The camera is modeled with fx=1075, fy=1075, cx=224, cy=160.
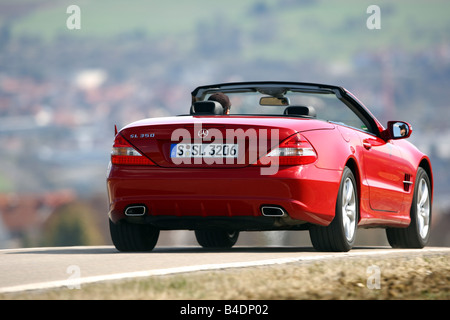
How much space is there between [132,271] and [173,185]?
1617mm

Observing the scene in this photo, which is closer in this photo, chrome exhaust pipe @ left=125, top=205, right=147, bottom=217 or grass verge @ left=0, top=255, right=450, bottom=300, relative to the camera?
grass verge @ left=0, top=255, right=450, bottom=300

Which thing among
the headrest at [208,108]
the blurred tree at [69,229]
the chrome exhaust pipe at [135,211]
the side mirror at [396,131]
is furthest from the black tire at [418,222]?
the blurred tree at [69,229]

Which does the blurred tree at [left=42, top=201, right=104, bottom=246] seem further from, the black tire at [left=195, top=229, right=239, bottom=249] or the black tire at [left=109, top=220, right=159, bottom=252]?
the black tire at [left=109, top=220, right=159, bottom=252]

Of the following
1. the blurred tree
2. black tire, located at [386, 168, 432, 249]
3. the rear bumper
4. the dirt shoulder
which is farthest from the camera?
the blurred tree

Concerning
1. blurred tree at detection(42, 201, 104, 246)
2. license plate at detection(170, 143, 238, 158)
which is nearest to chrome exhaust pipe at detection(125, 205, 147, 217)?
license plate at detection(170, 143, 238, 158)

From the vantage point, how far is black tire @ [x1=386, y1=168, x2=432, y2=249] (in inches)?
451

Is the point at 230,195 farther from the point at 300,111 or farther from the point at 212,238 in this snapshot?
the point at 212,238

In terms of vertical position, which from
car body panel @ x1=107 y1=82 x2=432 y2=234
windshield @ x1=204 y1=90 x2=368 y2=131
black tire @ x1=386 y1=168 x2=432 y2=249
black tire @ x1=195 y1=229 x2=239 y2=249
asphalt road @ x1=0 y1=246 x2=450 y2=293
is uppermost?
windshield @ x1=204 y1=90 x2=368 y2=131

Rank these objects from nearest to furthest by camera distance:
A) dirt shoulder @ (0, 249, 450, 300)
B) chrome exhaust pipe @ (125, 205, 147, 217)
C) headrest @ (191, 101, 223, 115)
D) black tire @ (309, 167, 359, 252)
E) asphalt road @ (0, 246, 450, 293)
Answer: dirt shoulder @ (0, 249, 450, 300) < asphalt road @ (0, 246, 450, 293) < chrome exhaust pipe @ (125, 205, 147, 217) < black tire @ (309, 167, 359, 252) < headrest @ (191, 101, 223, 115)

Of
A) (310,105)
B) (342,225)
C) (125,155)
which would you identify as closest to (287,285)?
(342,225)

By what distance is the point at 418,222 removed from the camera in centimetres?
1159

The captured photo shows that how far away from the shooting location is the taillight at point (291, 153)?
887 centimetres

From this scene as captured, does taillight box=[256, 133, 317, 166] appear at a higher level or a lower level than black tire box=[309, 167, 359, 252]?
higher
